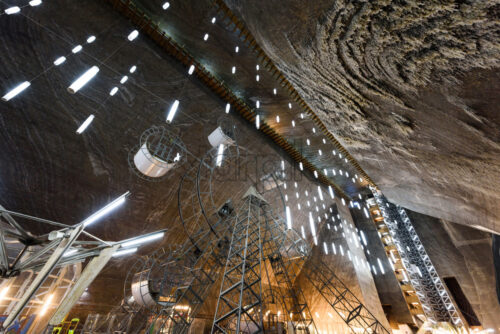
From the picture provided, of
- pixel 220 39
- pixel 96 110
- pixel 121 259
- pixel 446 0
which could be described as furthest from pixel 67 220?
pixel 446 0

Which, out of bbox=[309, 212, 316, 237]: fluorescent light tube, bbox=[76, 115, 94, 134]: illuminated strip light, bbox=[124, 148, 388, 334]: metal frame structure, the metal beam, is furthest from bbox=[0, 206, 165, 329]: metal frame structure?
bbox=[309, 212, 316, 237]: fluorescent light tube

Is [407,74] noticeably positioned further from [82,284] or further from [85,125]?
[85,125]

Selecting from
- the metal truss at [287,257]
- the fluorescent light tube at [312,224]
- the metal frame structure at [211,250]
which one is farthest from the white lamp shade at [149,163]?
the fluorescent light tube at [312,224]

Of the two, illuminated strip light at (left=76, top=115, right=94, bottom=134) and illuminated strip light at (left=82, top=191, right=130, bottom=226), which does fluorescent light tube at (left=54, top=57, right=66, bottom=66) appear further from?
illuminated strip light at (left=82, top=191, right=130, bottom=226)

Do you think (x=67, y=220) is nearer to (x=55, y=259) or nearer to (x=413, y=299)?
(x=55, y=259)

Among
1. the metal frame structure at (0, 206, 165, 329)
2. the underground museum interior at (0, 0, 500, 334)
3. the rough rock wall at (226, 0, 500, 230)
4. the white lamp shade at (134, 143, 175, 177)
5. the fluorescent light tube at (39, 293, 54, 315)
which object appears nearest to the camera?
Result: the rough rock wall at (226, 0, 500, 230)

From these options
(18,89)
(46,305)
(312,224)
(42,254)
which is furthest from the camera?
(312,224)

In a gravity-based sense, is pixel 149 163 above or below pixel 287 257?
above

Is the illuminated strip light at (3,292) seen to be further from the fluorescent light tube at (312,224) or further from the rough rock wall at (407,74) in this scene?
the fluorescent light tube at (312,224)

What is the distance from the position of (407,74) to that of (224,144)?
5486mm

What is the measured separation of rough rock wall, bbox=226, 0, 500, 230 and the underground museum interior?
2cm

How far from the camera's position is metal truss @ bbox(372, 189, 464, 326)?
1407cm

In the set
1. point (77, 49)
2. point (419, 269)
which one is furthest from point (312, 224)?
point (77, 49)

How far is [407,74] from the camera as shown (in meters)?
1.69
